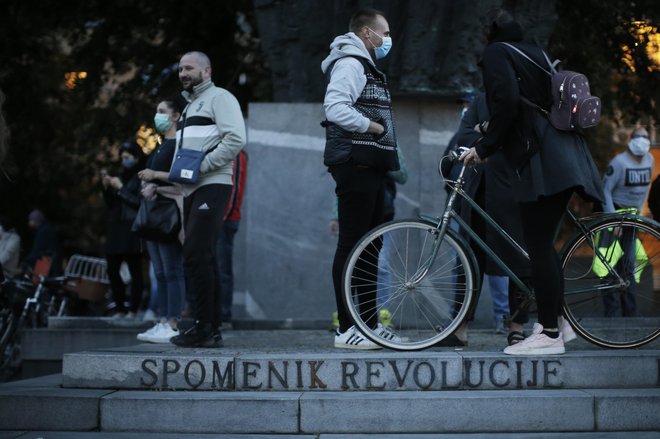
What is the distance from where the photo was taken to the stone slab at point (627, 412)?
17.6 ft

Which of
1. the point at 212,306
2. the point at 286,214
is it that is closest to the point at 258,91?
the point at 286,214

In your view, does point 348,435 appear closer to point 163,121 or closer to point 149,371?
point 149,371

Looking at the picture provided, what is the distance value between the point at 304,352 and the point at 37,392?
1.50m

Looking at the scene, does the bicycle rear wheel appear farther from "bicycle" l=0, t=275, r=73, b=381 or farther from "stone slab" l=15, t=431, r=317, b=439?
"bicycle" l=0, t=275, r=73, b=381

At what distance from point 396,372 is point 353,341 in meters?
0.72

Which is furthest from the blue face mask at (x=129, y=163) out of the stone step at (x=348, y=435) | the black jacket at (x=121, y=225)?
the stone step at (x=348, y=435)

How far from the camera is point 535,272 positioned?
19.1ft

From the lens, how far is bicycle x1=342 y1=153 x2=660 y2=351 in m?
6.12

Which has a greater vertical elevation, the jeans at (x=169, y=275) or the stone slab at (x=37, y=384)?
the jeans at (x=169, y=275)

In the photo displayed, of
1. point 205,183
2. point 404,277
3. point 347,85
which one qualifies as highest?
point 347,85

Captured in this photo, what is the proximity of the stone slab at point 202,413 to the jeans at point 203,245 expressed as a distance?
132cm

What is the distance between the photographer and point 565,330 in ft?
20.3

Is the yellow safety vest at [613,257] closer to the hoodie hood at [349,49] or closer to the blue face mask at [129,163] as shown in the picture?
the hoodie hood at [349,49]

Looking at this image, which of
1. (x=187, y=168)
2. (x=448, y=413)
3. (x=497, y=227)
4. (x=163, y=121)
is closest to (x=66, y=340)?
(x=163, y=121)
